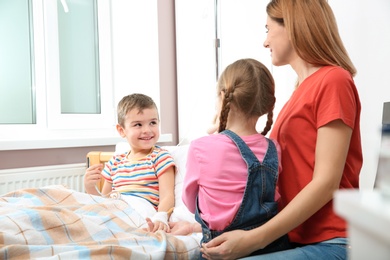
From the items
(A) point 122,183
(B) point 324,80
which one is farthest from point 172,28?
(B) point 324,80

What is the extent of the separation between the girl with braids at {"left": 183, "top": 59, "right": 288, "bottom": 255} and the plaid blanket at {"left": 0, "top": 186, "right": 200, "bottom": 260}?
12 centimetres

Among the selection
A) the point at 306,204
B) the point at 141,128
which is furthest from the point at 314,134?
the point at 141,128

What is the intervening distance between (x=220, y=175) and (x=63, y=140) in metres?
1.51

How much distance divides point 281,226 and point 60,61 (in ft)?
6.75

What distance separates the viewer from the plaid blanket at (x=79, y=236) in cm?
87

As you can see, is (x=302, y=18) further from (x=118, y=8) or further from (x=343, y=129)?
(x=118, y=8)

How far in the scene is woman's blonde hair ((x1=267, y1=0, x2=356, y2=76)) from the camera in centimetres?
102

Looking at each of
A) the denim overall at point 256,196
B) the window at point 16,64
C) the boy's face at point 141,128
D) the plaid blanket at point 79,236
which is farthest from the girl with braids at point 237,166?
the window at point 16,64

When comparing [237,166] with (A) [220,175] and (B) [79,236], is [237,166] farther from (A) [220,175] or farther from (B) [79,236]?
(B) [79,236]

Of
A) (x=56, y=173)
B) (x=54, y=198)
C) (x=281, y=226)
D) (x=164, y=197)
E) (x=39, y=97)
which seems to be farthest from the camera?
(x=39, y=97)

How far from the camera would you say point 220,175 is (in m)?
0.95

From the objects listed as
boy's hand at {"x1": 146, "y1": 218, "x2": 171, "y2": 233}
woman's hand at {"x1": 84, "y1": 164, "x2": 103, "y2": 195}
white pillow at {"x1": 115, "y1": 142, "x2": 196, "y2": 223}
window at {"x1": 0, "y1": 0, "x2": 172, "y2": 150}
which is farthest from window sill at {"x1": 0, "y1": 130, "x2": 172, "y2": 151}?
boy's hand at {"x1": 146, "y1": 218, "x2": 171, "y2": 233}

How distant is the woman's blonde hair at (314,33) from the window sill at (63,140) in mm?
1561

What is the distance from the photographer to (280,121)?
1088mm
